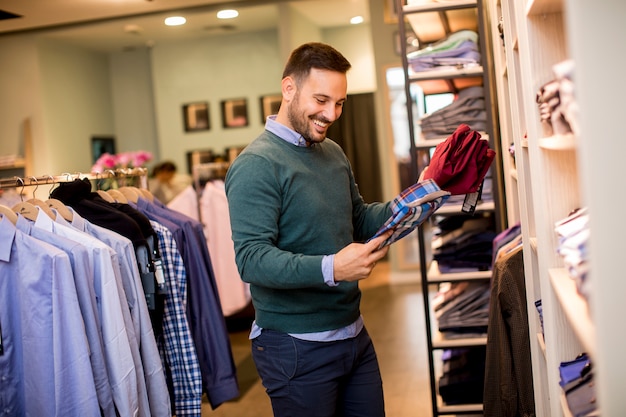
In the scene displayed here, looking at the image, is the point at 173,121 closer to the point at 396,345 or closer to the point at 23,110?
the point at 23,110

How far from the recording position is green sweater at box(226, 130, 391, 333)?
1.93 metres

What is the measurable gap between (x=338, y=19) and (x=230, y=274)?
4722 mm

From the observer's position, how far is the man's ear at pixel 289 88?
213 centimetres

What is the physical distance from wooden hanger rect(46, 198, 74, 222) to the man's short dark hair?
0.95 metres

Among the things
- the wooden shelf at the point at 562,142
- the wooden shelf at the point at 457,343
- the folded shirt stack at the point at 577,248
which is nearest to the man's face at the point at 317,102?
the wooden shelf at the point at 562,142

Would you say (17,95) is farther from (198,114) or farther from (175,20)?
(198,114)

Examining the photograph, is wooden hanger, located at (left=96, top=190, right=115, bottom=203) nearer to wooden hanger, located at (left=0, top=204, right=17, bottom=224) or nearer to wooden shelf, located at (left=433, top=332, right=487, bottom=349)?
wooden hanger, located at (left=0, top=204, right=17, bottom=224)

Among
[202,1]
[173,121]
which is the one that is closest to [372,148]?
[173,121]

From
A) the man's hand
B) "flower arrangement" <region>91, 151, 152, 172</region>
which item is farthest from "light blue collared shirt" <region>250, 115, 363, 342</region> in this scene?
"flower arrangement" <region>91, 151, 152, 172</region>

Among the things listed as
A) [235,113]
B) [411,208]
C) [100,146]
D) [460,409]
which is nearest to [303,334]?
[411,208]

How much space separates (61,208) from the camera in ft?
8.30

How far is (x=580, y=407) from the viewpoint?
1.54 metres

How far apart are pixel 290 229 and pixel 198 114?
792 cm

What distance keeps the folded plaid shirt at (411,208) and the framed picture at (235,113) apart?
7.84 metres
